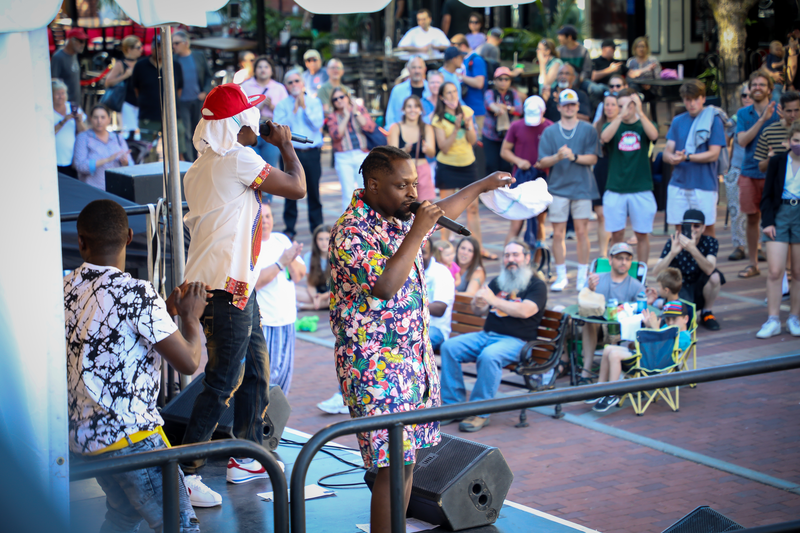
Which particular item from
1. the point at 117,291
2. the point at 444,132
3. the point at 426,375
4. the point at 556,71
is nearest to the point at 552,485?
the point at 426,375

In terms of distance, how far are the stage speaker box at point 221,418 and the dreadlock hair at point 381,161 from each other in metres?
2.05

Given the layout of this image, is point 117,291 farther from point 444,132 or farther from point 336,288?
point 444,132

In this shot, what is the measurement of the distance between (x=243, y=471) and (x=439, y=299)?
3.07 metres

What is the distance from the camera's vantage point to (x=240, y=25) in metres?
29.2

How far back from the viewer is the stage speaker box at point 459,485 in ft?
13.7

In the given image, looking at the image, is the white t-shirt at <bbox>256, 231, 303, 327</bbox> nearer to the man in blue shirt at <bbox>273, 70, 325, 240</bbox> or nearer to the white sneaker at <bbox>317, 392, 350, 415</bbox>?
the white sneaker at <bbox>317, 392, 350, 415</bbox>

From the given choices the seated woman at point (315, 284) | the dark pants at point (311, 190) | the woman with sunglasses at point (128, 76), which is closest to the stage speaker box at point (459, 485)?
the seated woman at point (315, 284)

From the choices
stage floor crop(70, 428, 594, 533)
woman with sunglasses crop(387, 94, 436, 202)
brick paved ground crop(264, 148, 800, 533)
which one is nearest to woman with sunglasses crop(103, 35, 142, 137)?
woman with sunglasses crop(387, 94, 436, 202)

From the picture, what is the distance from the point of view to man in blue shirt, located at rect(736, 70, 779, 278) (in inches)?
376

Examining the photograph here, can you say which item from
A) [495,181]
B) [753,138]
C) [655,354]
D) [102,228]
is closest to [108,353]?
[102,228]

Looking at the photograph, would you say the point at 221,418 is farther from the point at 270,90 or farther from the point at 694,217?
the point at 270,90

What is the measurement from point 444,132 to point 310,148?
201 centimetres

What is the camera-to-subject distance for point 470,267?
8148mm

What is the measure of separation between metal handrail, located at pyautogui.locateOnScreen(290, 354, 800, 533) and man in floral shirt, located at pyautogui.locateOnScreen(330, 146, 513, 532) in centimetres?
39
